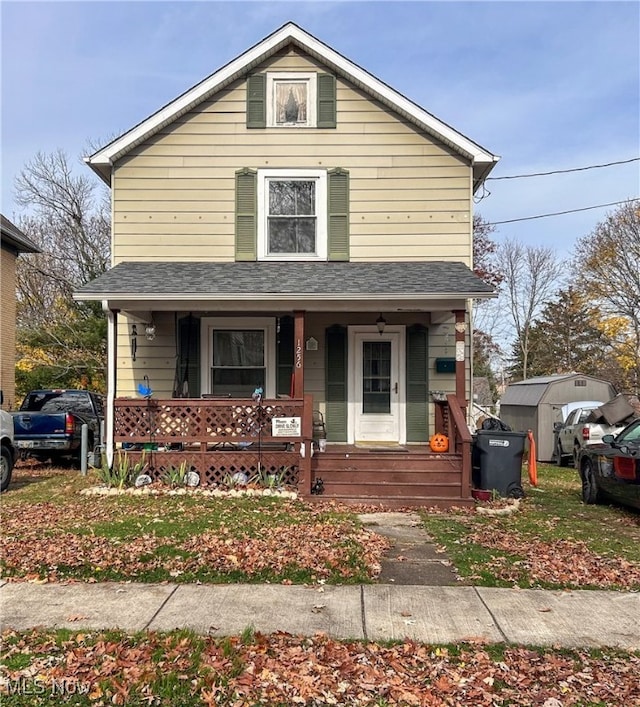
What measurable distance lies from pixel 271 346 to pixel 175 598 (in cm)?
687

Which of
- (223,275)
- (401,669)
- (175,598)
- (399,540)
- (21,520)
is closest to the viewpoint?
(401,669)

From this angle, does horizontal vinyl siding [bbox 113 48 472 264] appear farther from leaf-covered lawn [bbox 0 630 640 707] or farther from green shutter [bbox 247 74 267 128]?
leaf-covered lawn [bbox 0 630 640 707]

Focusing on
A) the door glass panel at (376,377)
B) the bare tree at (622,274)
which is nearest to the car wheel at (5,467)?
the door glass panel at (376,377)

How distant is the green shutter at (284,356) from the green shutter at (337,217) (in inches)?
59.2

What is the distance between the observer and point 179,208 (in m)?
11.6

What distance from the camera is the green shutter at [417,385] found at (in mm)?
11413

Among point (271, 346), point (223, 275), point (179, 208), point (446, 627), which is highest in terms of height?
point (179, 208)

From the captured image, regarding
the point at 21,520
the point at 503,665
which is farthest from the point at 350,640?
the point at 21,520

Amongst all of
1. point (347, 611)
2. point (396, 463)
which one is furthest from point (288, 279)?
point (347, 611)

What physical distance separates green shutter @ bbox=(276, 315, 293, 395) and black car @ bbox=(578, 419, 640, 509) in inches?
202

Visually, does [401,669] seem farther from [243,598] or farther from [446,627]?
[243,598]

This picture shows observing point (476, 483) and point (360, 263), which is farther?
point (360, 263)

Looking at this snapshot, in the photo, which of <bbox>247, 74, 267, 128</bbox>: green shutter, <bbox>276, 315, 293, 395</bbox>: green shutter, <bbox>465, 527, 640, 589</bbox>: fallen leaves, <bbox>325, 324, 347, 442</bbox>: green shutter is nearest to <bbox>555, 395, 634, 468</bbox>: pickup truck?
<bbox>325, 324, 347, 442</bbox>: green shutter

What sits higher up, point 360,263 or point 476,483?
point 360,263
